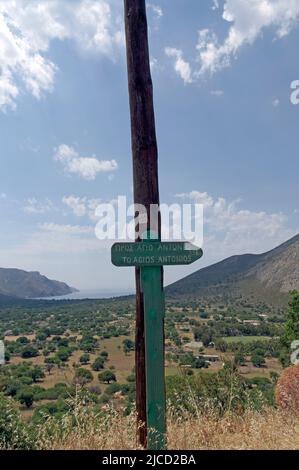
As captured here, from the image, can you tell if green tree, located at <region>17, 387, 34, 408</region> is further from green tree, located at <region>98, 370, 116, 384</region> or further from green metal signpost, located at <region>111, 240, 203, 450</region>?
green metal signpost, located at <region>111, 240, 203, 450</region>

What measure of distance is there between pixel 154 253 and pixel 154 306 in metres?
0.51

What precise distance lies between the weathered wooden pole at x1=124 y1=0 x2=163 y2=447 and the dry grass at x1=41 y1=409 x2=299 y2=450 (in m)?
0.31

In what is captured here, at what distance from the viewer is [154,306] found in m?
3.60

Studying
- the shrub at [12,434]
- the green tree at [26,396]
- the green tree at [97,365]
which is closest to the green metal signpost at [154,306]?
the shrub at [12,434]

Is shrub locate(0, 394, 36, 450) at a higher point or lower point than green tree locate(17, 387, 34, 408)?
higher

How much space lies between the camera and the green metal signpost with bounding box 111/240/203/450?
11.6 feet

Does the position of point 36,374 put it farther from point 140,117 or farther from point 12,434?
point 140,117

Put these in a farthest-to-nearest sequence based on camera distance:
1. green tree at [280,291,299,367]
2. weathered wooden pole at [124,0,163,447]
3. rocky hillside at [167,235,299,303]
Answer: rocky hillside at [167,235,299,303] < green tree at [280,291,299,367] < weathered wooden pole at [124,0,163,447]

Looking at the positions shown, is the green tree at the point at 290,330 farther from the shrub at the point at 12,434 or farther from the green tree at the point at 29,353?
the green tree at the point at 29,353

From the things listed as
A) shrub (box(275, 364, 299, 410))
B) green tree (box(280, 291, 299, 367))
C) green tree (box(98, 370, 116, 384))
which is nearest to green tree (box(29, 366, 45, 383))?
green tree (box(98, 370, 116, 384))

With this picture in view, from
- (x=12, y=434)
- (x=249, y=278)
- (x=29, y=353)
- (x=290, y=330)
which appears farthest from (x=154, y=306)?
(x=249, y=278)

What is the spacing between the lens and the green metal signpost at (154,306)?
3.53 m
